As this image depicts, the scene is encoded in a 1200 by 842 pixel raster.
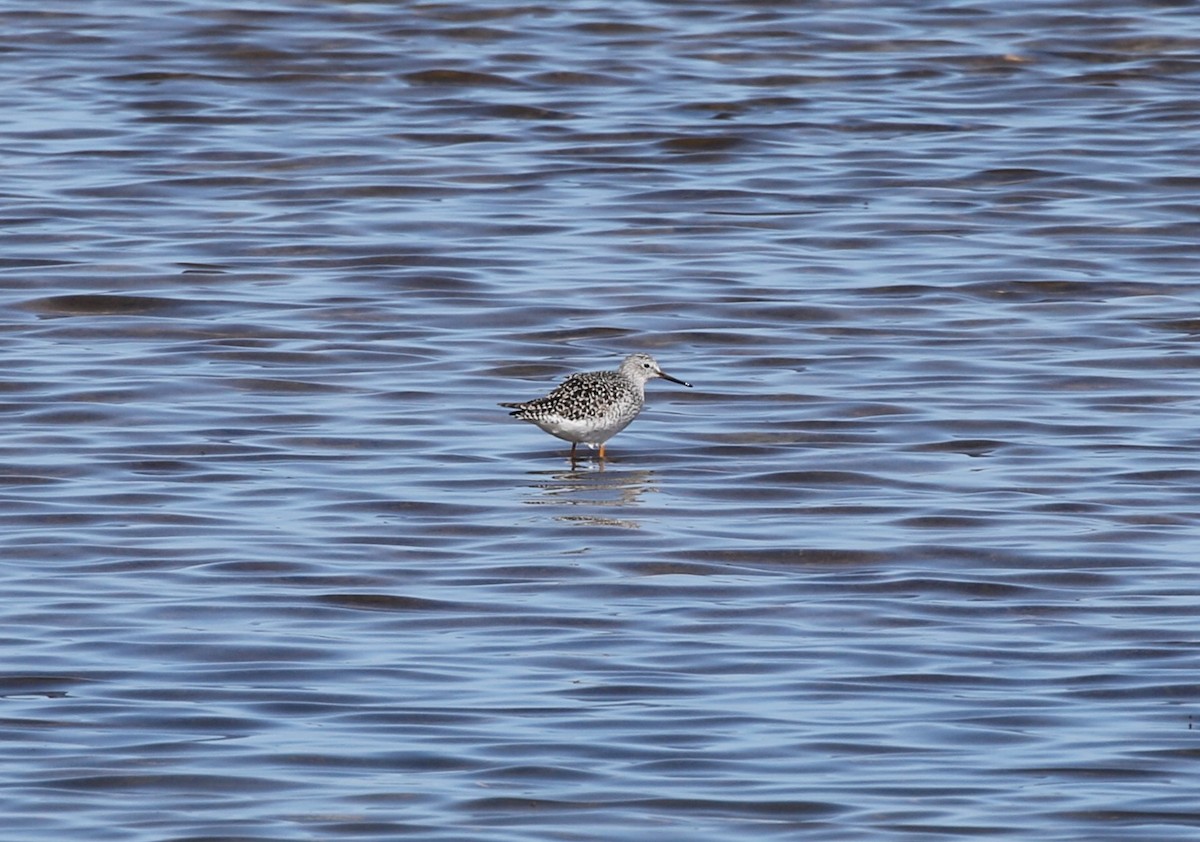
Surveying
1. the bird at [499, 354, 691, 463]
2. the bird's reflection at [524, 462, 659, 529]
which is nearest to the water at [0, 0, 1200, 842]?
the bird's reflection at [524, 462, 659, 529]

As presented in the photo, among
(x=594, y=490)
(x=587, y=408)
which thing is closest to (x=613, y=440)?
(x=587, y=408)

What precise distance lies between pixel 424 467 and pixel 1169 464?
A: 415 cm

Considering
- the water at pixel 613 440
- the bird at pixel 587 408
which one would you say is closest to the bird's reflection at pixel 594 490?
the water at pixel 613 440

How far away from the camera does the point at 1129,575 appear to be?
11.5 metres

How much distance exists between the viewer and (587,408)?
13578 mm

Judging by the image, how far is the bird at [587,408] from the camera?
1360 centimetres

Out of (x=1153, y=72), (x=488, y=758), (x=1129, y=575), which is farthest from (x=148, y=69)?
(x=488, y=758)

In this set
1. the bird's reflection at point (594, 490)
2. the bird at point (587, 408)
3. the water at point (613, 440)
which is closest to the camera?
the water at point (613, 440)

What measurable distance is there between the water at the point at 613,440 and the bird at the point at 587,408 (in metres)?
0.27

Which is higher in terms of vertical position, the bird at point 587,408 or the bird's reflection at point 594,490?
the bird at point 587,408

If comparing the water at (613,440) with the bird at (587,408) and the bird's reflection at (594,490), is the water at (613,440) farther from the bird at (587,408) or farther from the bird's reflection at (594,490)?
the bird at (587,408)

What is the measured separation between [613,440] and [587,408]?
1327mm

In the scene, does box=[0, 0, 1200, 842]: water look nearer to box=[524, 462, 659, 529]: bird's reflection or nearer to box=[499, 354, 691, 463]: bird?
box=[524, 462, 659, 529]: bird's reflection

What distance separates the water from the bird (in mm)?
269
